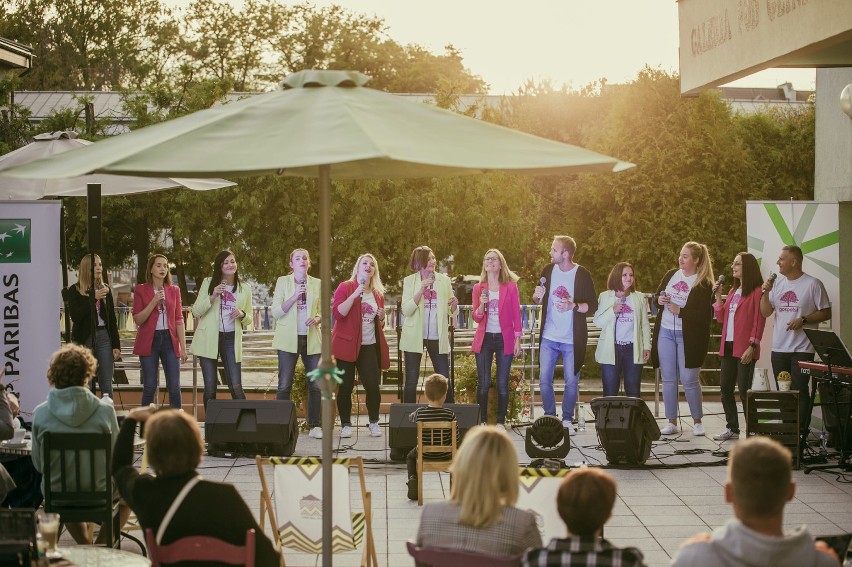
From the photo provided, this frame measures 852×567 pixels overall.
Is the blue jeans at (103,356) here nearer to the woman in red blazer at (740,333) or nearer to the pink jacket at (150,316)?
the pink jacket at (150,316)

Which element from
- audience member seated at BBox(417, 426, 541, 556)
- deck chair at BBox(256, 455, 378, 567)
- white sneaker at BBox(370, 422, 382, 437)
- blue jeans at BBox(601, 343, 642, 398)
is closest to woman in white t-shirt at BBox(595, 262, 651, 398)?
blue jeans at BBox(601, 343, 642, 398)

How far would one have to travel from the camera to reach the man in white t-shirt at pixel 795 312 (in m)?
9.45

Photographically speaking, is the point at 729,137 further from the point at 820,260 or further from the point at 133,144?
the point at 133,144

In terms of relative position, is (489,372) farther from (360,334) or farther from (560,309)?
(360,334)

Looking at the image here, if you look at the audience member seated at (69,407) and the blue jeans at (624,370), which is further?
the blue jeans at (624,370)

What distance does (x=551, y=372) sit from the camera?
34.3 feet

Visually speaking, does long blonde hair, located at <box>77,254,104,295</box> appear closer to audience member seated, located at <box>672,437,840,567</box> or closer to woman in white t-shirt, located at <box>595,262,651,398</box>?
woman in white t-shirt, located at <box>595,262,651,398</box>

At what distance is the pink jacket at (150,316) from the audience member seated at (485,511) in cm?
695

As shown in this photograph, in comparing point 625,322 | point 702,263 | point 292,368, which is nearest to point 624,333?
point 625,322

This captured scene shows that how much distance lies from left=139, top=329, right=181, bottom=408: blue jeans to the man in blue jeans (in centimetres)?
366

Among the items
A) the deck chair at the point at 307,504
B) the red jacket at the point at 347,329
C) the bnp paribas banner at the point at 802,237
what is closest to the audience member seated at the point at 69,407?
the deck chair at the point at 307,504

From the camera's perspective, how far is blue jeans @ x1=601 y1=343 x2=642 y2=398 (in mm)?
10273

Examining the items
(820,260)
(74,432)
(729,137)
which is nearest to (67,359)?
(74,432)

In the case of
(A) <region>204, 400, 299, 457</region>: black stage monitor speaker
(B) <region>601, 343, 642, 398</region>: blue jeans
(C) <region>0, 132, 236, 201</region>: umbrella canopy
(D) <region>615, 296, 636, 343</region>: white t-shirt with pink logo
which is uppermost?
(C) <region>0, 132, 236, 201</region>: umbrella canopy
